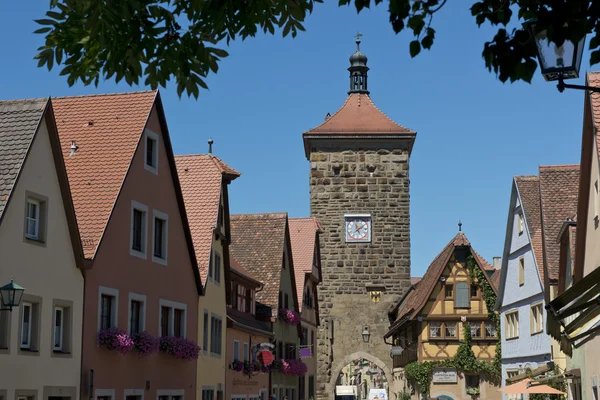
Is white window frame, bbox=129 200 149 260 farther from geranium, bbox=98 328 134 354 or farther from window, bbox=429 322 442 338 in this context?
window, bbox=429 322 442 338

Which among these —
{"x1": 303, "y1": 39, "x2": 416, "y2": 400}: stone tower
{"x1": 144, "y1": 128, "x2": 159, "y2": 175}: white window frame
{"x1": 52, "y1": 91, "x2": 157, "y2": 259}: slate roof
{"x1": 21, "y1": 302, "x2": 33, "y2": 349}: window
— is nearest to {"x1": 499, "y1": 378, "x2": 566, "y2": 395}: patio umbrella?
{"x1": 144, "y1": 128, "x2": 159, "y2": 175}: white window frame

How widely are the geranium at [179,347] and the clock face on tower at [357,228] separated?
89.2 ft

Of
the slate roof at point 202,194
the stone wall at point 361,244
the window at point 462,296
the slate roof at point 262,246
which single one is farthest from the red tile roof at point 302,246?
the slate roof at point 202,194

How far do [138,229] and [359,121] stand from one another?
31775mm

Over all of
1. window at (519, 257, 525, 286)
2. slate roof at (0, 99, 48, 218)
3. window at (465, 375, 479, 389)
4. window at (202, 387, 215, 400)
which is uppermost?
slate roof at (0, 99, 48, 218)

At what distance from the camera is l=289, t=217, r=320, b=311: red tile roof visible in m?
42.5

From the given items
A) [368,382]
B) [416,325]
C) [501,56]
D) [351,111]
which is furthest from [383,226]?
[368,382]

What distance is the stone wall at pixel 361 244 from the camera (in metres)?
Result: 50.4

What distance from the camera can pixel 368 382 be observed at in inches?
4887

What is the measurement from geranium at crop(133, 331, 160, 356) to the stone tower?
28.6 m

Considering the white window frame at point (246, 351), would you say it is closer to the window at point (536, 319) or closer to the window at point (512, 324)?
the window at point (512, 324)

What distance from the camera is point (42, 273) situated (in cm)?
1744

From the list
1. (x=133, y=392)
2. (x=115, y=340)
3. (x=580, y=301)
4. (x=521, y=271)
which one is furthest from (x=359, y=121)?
(x=580, y=301)

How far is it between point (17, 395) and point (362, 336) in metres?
34.6
